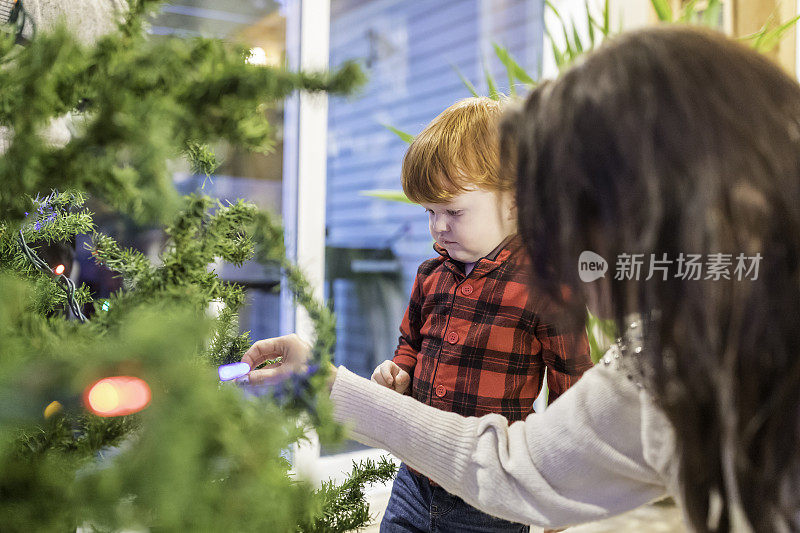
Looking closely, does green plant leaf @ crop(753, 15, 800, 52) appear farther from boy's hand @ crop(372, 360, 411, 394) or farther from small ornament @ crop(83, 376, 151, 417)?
small ornament @ crop(83, 376, 151, 417)

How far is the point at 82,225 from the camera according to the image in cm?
62

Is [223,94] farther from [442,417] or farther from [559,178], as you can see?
[442,417]

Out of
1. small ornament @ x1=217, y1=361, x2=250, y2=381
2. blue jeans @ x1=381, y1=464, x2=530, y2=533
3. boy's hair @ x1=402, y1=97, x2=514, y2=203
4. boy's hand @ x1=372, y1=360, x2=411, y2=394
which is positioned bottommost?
blue jeans @ x1=381, y1=464, x2=530, y2=533

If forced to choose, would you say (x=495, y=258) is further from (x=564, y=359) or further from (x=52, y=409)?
(x=52, y=409)

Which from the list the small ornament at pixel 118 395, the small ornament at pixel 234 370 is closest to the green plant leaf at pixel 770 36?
the small ornament at pixel 234 370

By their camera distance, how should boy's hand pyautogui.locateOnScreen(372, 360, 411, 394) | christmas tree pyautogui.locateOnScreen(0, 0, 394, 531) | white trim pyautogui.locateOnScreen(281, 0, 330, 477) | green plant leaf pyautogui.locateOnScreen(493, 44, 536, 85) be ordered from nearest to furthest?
1. christmas tree pyautogui.locateOnScreen(0, 0, 394, 531)
2. boy's hand pyautogui.locateOnScreen(372, 360, 411, 394)
3. green plant leaf pyautogui.locateOnScreen(493, 44, 536, 85)
4. white trim pyautogui.locateOnScreen(281, 0, 330, 477)

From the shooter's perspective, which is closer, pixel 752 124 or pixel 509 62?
pixel 752 124

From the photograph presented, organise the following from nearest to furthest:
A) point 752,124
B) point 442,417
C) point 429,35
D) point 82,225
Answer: point 752,124 → point 82,225 → point 442,417 → point 429,35

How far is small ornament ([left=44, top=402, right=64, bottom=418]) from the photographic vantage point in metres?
0.24

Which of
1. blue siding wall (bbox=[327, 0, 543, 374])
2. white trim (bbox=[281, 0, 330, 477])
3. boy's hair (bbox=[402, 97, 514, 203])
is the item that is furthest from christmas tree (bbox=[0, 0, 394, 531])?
blue siding wall (bbox=[327, 0, 543, 374])

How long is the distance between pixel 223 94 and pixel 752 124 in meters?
0.44

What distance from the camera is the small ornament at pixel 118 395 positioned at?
229 mm

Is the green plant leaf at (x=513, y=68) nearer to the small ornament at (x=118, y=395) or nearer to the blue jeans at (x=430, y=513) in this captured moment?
the blue jeans at (x=430, y=513)

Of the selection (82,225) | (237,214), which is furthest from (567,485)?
(82,225)
